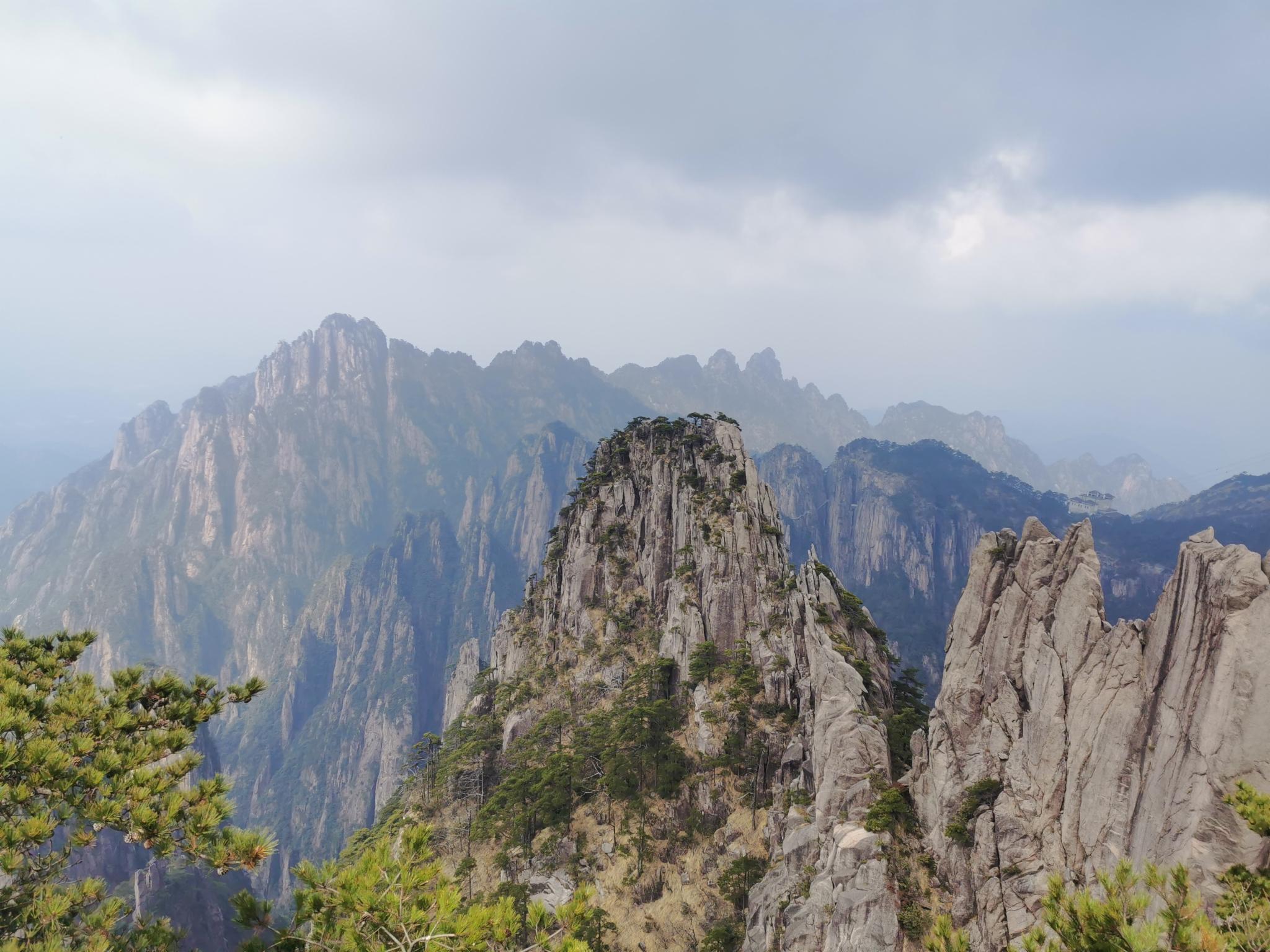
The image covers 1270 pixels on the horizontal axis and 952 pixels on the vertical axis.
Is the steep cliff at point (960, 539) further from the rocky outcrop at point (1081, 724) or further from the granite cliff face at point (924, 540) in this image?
the rocky outcrop at point (1081, 724)

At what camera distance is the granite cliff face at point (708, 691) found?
3122cm

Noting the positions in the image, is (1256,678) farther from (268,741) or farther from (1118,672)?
(268,741)

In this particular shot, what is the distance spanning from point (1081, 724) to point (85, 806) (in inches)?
1116

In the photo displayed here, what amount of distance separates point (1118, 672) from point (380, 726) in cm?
19827

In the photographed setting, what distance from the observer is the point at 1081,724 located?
2138 centimetres

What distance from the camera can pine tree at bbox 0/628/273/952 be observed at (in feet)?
31.4

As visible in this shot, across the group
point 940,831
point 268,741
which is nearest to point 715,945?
point 940,831

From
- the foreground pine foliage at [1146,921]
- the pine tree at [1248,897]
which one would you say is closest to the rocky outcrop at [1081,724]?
the pine tree at [1248,897]

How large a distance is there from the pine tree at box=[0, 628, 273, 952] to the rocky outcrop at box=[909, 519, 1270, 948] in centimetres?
2011

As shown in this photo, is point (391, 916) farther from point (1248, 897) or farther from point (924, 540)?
point (924, 540)

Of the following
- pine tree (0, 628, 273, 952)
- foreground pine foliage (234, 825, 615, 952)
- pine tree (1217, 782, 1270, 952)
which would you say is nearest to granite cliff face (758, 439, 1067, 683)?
pine tree (1217, 782, 1270, 952)

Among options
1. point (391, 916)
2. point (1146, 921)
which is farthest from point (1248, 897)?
point (391, 916)

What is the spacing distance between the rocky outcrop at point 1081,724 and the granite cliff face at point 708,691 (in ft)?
15.6

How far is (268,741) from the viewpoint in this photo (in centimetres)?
18938
